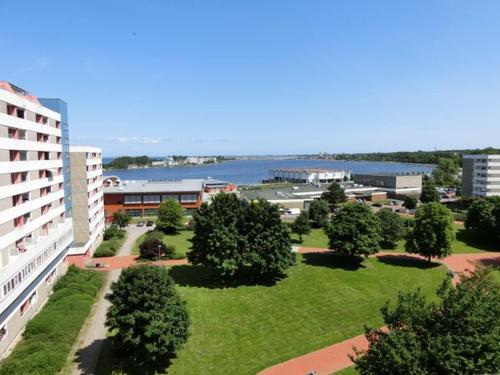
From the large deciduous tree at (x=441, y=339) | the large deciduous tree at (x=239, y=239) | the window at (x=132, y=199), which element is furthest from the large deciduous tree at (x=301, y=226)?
the large deciduous tree at (x=441, y=339)

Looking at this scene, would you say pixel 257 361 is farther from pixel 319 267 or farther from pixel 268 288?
pixel 319 267

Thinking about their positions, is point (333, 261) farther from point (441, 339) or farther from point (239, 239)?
point (441, 339)

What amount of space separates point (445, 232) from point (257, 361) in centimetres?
3100

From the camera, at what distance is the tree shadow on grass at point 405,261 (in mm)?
45681

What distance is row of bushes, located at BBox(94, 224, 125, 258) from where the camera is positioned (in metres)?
50.6

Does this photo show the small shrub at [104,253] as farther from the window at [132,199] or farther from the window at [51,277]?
the window at [132,199]

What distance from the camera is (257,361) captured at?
24094 mm

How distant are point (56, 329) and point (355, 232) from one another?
103 feet

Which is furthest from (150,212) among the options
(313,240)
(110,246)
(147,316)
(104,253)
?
(147,316)

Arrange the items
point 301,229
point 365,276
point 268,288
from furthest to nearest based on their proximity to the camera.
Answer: point 301,229
point 365,276
point 268,288

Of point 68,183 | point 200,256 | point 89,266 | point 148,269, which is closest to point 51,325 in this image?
point 148,269

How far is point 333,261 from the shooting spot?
153ft

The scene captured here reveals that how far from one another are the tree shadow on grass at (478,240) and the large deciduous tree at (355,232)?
866 inches

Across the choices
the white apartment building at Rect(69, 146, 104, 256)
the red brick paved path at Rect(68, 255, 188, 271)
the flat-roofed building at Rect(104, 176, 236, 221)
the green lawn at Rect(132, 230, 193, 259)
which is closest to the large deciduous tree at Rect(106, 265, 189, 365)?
the red brick paved path at Rect(68, 255, 188, 271)
